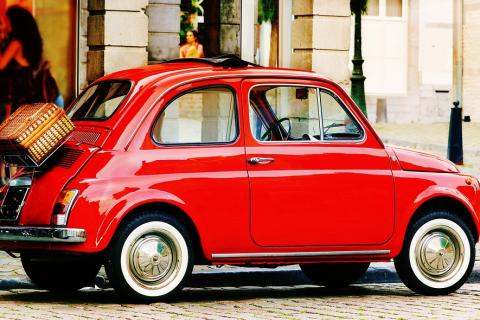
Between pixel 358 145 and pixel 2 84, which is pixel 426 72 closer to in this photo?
pixel 2 84

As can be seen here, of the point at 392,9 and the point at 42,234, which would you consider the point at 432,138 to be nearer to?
the point at 392,9

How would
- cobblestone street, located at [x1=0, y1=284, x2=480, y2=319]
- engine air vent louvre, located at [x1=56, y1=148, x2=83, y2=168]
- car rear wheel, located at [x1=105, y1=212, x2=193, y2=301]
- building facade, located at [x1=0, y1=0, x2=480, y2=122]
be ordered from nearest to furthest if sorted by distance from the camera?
cobblestone street, located at [x1=0, y1=284, x2=480, y2=319], car rear wheel, located at [x1=105, y1=212, x2=193, y2=301], engine air vent louvre, located at [x1=56, y1=148, x2=83, y2=168], building facade, located at [x1=0, y1=0, x2=480, y2=122]

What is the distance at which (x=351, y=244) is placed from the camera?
10367 millimetres

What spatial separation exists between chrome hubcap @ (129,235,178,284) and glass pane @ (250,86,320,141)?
105 cm

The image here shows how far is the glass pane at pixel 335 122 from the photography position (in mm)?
10492

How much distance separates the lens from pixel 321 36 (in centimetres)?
1919

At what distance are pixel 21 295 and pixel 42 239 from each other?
1.05 meters

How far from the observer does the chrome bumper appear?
9.50 metres

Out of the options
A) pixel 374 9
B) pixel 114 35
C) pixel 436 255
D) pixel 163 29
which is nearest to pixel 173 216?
pixel 436 255

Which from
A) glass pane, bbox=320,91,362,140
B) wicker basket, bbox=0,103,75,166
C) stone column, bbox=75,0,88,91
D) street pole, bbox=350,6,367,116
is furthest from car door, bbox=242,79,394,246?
street pole, bbox=350,6,367,116

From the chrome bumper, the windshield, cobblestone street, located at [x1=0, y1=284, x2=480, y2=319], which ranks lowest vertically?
cobblestone street, located at [x1=0, y1=284, x2=480, y2=319]

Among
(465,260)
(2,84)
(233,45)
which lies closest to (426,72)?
(233,45)

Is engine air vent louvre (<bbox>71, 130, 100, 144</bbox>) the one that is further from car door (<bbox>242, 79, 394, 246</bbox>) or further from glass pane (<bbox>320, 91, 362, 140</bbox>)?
glass pane (<bbox>320, 91, 362, 140</bbox>)

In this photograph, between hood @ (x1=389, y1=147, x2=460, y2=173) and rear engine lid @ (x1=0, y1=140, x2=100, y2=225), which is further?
hood @ (x1=389, y1=147, x2=460, y2=173)
